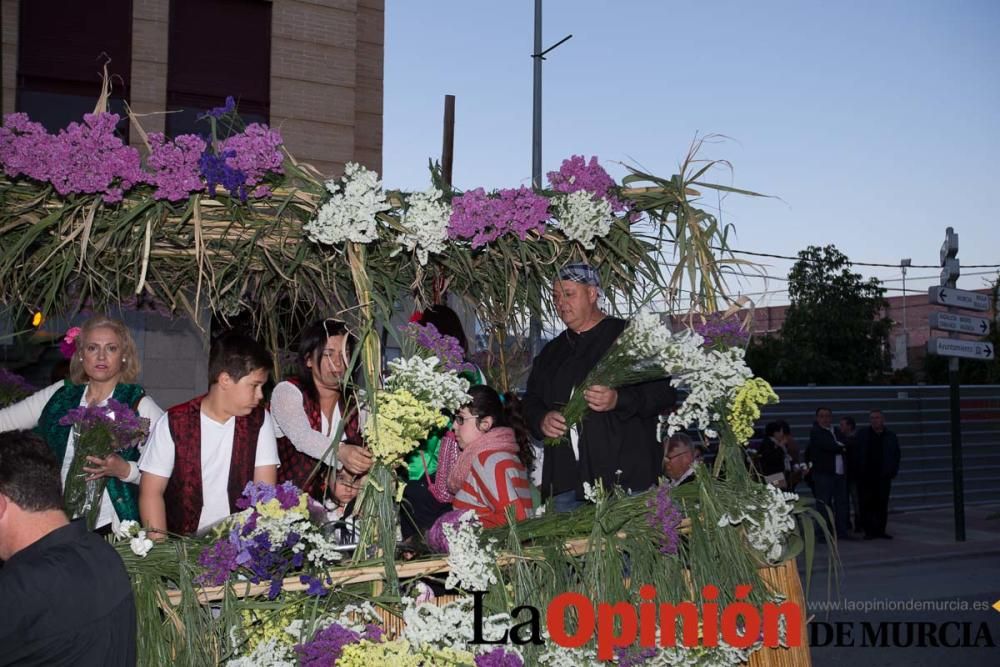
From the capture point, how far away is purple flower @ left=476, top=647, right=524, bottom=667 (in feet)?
11.0

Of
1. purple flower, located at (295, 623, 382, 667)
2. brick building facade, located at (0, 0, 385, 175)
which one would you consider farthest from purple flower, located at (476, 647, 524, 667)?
brick building facade, located at (0, 0, 385, 175)

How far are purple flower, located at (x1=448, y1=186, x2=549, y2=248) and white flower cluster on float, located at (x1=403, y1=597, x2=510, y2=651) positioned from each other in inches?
58.8

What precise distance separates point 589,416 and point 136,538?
2158 millimetres

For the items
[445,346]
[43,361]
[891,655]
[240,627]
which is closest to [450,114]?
[43,361]

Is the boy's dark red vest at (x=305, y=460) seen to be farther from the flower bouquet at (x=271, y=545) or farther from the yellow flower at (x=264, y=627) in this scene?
the yellow flower at (x=264, y=627)

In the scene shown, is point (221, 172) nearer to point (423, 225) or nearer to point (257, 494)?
point (423, 225)

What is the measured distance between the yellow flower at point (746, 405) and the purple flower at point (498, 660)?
1475 mm

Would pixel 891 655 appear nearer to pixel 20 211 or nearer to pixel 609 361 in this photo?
pixel 609 361

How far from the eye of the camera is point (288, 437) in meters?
4.69

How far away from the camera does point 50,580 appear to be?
8.54ft

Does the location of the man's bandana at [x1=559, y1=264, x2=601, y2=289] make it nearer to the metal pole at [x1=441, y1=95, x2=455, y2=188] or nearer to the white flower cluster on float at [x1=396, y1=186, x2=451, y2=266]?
the white flower cluster on float at [x1=396, y1=186, x2=451, y2=266]

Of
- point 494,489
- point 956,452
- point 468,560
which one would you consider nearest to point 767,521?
point 494,489

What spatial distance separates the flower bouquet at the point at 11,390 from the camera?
228 inches

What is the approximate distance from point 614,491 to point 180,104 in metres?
8.58
